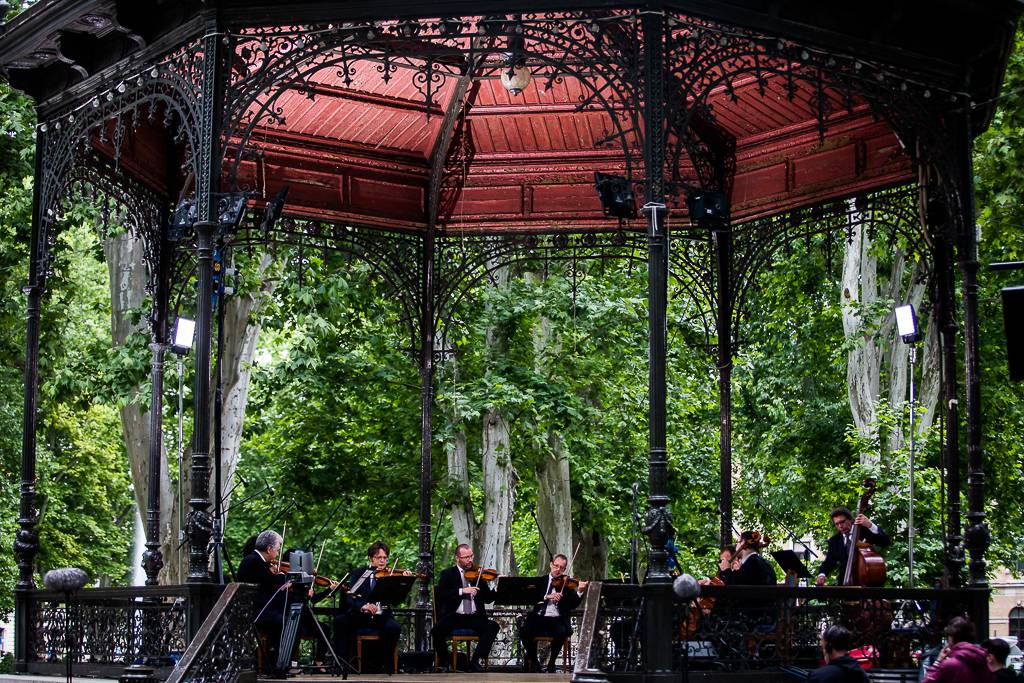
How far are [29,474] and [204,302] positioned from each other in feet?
11.8

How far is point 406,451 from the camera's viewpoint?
83.5 feet

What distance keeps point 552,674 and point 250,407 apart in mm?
13843

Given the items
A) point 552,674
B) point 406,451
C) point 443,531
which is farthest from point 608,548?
point 552,674

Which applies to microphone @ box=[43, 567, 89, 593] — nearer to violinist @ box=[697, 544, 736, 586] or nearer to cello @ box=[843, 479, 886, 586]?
violinist @ box=[697, 544, 736, 586]

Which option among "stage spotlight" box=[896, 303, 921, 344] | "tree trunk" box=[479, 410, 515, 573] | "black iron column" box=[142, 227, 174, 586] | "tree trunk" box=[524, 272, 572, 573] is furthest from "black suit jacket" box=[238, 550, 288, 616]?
"tree trunk" box=[524, 272, 572, 573]

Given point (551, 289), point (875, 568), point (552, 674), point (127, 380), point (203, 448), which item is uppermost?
point (551, 289)

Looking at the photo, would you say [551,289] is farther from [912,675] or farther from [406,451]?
[912,675]

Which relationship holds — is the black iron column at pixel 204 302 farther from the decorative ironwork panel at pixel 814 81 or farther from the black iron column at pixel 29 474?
the decorative ironwork panel at pixel 814 81

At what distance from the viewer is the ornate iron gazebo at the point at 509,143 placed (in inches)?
450

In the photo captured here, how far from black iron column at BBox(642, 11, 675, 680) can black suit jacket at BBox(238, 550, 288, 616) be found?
420 centimetres

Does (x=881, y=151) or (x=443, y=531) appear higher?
(x=881, y=151)

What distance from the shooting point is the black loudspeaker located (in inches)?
330

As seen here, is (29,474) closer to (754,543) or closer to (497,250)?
(497,250)

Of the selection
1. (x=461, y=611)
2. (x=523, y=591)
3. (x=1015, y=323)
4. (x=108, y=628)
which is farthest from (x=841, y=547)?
(x=108, y=628)
